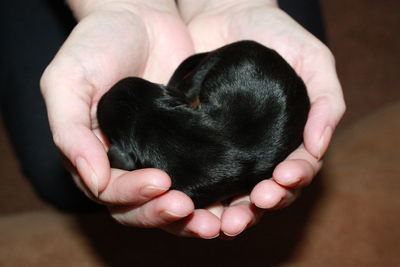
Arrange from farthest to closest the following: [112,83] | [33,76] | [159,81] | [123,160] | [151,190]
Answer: [33,76]
[159,81]
[112,83]
[123,160]
[151,190]

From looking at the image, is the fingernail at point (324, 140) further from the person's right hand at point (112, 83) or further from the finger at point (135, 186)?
the finger at point (135, 186)

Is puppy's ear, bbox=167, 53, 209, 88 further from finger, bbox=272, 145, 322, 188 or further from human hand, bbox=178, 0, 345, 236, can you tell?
finger, bbox=272, 145, 322, 188

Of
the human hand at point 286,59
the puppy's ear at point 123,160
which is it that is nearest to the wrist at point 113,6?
the human hand at point 286,59

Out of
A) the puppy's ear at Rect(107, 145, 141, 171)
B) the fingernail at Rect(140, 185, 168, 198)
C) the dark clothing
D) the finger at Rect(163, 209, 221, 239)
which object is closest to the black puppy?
the puppy's ear at Rect(107, 145, 141, 171)

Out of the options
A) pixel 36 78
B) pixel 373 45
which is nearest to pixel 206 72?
pixel 36 78

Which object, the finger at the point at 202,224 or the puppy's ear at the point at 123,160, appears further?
the puppy's ear at the point at 123,160

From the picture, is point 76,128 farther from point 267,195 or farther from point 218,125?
point 267,195

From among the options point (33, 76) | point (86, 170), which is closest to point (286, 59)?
point (86, 170)
